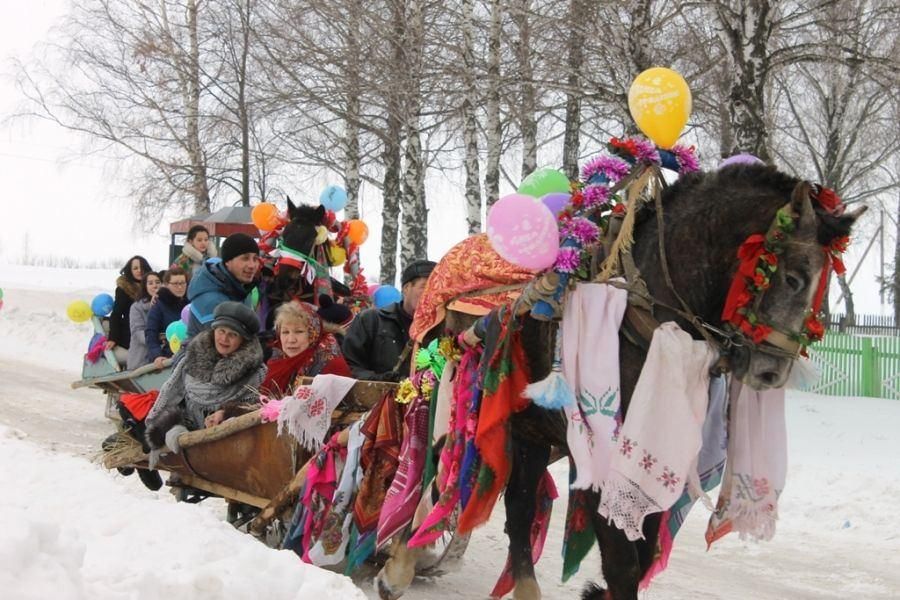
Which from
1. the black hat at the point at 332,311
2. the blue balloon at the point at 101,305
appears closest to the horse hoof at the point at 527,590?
the black hat at the point at 332,311

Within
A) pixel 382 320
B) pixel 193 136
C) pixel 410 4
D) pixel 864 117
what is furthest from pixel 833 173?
pixel 382 320

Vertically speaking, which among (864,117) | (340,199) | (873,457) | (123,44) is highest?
(123,44)

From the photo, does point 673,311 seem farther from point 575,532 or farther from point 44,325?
point 44,325

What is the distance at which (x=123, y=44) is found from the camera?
65.5 ft

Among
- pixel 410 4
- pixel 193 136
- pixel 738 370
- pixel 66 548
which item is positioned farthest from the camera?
pixel 193 136

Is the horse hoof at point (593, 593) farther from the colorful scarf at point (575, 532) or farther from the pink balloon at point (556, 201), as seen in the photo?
the pink balloon at point (556, 201)

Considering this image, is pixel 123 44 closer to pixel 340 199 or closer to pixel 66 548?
pixel 340 199

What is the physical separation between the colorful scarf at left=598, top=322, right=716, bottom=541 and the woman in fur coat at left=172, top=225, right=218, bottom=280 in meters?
6.99

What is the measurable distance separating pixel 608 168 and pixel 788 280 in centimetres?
92

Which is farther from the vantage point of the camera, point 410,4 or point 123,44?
point 123,44

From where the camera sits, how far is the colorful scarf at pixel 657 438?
3588mm

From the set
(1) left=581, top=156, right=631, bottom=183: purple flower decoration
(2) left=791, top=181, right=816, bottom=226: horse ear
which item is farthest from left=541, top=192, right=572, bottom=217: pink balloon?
(2) left=791, top=181, right=816, bottom=226: horse ear

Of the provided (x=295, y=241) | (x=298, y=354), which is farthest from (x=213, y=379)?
(x=295, y=241)

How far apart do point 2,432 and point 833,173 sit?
1932cm
